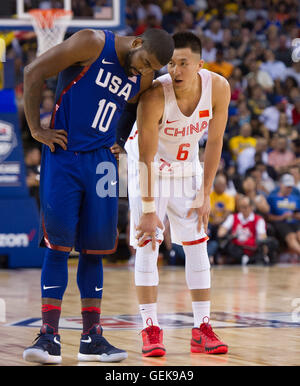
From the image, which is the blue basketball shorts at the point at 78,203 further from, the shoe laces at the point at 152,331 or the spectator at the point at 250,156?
the spectator at the point at 250,156

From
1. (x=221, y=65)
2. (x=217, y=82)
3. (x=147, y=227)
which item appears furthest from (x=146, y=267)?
(x=221, y=65)

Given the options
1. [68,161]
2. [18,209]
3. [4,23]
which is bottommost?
[18,209]

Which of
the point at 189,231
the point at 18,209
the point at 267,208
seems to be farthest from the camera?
the point at 267,208

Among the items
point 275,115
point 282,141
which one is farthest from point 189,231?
point 275,115

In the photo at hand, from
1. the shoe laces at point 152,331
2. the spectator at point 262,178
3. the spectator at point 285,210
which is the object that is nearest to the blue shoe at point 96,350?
the shoe laces at point 152,331

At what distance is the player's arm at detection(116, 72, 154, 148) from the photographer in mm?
4330

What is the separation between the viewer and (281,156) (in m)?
13.6

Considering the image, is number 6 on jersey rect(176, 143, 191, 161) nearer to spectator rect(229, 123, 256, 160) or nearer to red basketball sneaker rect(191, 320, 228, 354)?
red basketball sneaker rect(191, 320, 228, 354)

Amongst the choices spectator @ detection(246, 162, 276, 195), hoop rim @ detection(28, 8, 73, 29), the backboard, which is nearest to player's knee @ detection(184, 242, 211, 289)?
the backboard

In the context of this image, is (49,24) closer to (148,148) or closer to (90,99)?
(148,148)
